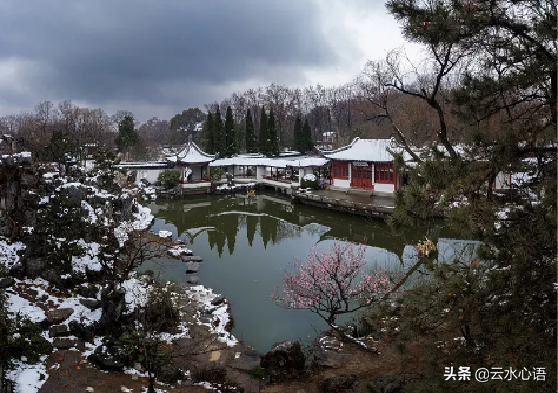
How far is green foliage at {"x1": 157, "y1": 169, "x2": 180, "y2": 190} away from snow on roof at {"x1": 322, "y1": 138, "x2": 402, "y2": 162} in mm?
8769

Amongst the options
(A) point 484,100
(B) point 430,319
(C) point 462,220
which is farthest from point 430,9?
(B) point 430,319

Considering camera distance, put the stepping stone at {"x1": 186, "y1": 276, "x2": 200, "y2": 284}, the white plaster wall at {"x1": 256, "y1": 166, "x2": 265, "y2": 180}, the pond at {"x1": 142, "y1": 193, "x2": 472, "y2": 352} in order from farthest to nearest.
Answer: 1. the white plaster wall at {"x1": 256, "y1": 166, "x2": 265, "y2": 180}
2. the stepping stone at {"x1": 186, "y1": 276, "x2": 200, "y2": 284}
3. the pond at {"x1": 142, "y1": 193, "x2": 472, "y2": 352}

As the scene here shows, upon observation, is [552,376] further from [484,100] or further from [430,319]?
[484,100]

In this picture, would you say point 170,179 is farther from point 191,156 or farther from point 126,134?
point 126,134

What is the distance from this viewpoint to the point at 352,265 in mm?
7434

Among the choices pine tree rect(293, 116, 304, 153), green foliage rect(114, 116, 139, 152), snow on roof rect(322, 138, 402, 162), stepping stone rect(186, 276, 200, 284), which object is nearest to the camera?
stepping stone rect(186, 276, 200, 284)

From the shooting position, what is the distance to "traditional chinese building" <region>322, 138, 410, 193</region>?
70.9 ft

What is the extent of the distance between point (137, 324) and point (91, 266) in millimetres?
2632

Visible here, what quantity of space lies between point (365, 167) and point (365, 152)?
2.90 ft

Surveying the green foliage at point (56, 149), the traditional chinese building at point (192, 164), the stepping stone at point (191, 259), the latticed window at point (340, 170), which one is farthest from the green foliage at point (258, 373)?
the traditional chinese building at point (192, 164)

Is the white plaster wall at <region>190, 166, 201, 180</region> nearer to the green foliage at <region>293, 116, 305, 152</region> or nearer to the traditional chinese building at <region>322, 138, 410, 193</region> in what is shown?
the traditional chinese building at <region>322, 138, 410, 193</region>

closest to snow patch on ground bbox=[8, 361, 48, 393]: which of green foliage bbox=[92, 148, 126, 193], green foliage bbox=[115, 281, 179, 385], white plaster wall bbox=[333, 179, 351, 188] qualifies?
green foliage bbox=[115, 281, 179, 385]

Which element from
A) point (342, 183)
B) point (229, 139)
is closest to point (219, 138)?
point (229, 139)

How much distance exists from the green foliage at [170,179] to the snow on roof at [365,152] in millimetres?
8769
